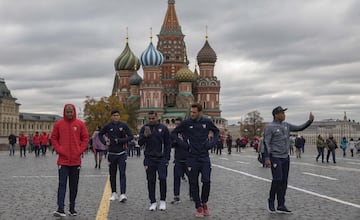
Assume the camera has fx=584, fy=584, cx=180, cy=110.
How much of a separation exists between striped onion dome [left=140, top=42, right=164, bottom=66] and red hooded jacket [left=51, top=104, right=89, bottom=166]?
89.5 m

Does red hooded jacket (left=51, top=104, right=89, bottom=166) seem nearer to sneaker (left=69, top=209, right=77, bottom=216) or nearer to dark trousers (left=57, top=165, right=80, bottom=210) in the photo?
dark trousers (left=57, top=165, right=80, bottom=210)

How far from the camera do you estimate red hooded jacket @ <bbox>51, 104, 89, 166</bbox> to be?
9.66m

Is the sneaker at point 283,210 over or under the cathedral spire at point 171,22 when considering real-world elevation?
under

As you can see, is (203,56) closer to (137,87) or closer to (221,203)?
(137,87)

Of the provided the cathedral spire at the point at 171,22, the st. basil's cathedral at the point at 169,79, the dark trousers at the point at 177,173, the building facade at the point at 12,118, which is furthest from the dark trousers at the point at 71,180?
the building facade at the point at 12,118

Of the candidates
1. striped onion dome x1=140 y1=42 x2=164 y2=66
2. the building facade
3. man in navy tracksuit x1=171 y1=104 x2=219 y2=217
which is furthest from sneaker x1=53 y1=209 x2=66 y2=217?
the building facade

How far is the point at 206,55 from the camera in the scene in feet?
348

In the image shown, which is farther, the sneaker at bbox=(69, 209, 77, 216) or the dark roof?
the dark roof

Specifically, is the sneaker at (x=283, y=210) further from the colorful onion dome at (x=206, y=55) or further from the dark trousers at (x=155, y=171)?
the colorful onion dome at (x=206, y=55)

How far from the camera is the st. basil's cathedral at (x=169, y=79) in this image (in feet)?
325

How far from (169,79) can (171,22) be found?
34.8 feet

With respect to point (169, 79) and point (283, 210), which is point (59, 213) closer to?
point (283, 210)

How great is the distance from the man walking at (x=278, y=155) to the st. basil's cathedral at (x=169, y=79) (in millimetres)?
88614

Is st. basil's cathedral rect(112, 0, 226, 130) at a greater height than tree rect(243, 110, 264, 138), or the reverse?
st. basil's cathedral rect(112, 0, 226, 130)
